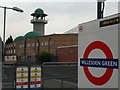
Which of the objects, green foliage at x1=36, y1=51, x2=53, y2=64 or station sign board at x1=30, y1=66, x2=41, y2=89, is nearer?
station sign board at x1=30, y1=66, x2=41, y2=89

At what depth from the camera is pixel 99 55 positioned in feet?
12.3

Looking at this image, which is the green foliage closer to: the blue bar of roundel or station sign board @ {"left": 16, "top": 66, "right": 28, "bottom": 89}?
station sign board @ {"left": 16, "top": 66, "right": 28, "bottom": 89}

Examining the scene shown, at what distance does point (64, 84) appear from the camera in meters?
14.9

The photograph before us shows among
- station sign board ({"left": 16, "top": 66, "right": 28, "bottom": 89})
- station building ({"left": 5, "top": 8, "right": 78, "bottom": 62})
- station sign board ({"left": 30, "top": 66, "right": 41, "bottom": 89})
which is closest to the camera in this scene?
station sign board ({"left": 16, "top": 66, "right": 28, "bottom": 89})

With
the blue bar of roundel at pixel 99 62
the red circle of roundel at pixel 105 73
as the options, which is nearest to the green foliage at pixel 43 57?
the blue bar of roundel at pixel 99 62

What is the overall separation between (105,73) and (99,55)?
0.26m

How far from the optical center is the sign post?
3461mm

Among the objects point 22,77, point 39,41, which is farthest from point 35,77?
point 39,41

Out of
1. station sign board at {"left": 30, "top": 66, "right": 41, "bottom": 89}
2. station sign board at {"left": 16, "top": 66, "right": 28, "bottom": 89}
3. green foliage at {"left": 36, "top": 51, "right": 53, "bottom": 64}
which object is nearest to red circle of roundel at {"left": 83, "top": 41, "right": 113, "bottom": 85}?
station sign board at {"left": 16, "top": 66, "right": 28, "bottom": 89}

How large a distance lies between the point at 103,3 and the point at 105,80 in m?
1.19

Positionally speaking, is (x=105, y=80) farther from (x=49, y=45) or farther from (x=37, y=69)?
(x=49, y=45)

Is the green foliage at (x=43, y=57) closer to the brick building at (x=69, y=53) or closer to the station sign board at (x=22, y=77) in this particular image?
the brick building at (x=69, y=53)

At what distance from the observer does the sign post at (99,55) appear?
11.4ft

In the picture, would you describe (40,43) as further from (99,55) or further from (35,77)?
(99,55)
